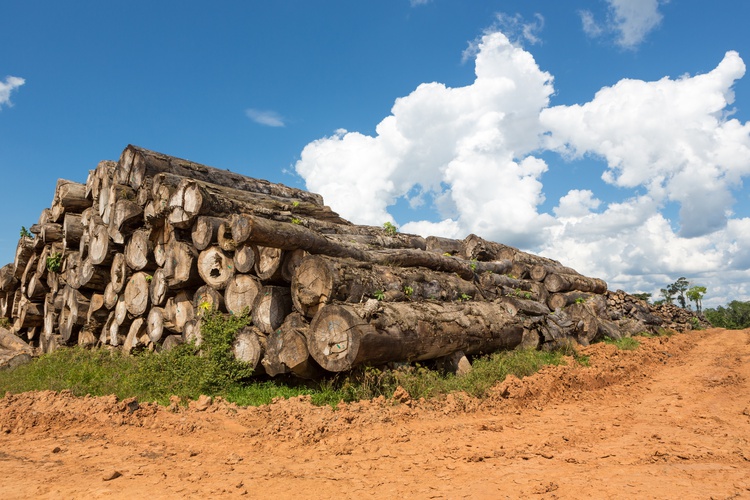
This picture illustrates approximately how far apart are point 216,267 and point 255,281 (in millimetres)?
1149

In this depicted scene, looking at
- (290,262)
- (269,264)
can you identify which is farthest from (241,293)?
(290,262)

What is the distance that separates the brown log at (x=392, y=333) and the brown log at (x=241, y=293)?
1.83m

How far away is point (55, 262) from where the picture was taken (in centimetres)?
1445

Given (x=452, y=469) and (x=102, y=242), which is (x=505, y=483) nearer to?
(x=452, y=469)

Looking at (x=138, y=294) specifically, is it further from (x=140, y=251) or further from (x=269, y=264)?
(x=269, y=264)

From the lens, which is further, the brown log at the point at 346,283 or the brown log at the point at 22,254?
the brown log at the point at 22,254

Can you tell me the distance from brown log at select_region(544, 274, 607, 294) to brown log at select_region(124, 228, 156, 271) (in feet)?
45.4

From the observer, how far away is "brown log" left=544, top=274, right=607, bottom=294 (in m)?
17.4

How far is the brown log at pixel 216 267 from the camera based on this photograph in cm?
892

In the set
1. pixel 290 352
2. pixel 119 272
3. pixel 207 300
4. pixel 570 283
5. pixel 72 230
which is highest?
pixel 72 230

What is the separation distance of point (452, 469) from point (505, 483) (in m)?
0.58

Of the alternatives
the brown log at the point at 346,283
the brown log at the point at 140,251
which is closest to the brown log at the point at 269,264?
the brown log at the point at 346,283

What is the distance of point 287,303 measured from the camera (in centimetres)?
820

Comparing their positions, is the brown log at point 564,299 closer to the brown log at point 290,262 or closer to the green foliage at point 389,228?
the green foliage at point 389,228
